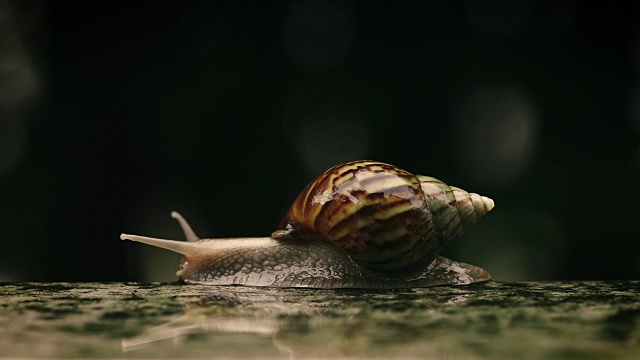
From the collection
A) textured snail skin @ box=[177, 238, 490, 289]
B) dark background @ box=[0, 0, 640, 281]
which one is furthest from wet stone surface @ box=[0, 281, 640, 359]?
dark background @ box=[0, 0, 640, 281]

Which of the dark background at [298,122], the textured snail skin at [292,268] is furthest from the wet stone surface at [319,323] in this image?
the dark background at [298,122]

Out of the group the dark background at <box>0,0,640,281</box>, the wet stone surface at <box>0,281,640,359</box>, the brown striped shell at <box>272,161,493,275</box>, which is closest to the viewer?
the wet stone surface at <box>0,281,640,359</box>

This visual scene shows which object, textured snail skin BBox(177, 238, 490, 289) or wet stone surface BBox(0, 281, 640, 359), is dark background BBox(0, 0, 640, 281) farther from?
wet stone surface BBox(0, 281, 640, 359)

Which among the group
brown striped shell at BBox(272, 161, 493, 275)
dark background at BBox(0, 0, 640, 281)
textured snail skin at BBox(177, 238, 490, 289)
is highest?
dark background at BBox(0, 0, 640, 281)

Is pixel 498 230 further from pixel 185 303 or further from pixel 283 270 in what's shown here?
pixel 185 303

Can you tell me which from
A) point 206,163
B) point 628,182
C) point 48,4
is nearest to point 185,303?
point 206,163

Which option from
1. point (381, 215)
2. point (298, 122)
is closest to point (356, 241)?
point (381, 215)
